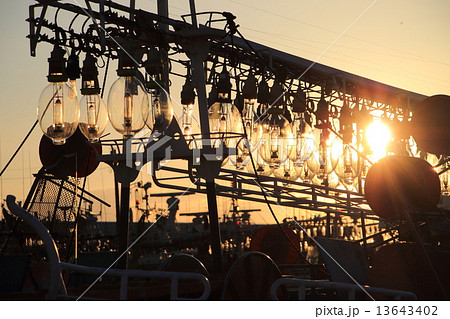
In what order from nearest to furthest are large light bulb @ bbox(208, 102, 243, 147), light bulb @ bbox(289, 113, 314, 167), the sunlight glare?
large light bulb @ bbox(208, 102, 243, 147) → light bulb @ bbox(289, 113, 314, 167) → the sunlight glare

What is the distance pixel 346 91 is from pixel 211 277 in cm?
660

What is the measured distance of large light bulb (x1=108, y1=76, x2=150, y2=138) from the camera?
25.3 feet

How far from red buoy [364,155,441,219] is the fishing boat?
20mm

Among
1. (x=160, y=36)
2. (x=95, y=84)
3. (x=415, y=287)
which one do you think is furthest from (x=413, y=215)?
(x=95, y=84)

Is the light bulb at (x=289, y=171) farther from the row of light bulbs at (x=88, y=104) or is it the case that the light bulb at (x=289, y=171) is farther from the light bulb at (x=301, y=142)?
the row of light bulbs at (x=88, y=104)

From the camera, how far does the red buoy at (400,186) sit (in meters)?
11.2

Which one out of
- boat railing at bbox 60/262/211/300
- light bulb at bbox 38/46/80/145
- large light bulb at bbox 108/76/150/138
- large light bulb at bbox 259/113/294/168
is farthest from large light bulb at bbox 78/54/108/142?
large light bulb at bbox 259/113/294/168

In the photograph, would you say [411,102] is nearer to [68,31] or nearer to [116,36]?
[116,36]

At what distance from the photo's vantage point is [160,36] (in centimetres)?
1016

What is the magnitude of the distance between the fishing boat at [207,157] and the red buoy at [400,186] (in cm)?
2

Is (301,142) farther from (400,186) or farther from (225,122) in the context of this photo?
(225,122)

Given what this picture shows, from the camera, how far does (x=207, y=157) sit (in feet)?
35.0

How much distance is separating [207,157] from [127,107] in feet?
10.0

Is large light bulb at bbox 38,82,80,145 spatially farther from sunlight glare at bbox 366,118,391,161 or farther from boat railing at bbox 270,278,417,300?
sunlight glare at bbox 366,118,391,161
